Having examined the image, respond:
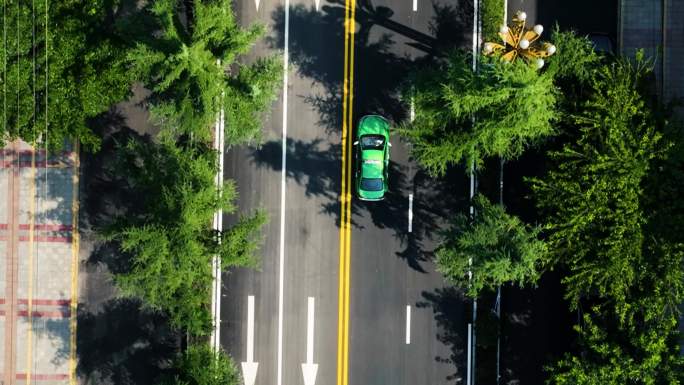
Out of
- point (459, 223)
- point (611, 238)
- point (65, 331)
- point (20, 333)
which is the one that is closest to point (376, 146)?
point (459, 223)

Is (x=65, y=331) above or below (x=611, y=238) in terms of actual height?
below

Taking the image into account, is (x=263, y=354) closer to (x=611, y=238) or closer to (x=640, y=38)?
(x=611, y=238)

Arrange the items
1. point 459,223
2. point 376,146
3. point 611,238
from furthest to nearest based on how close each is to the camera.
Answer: point 376,146
point 459,223
point 611,238

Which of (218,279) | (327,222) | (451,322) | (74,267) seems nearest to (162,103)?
(218,279)

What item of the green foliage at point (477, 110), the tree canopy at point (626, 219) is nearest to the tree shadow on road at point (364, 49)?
the green foliage at point (477, 110)

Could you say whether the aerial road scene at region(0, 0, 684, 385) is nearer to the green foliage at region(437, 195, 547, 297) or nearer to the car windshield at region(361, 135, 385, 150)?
the car windshield at region(361, 135, 385, 150)

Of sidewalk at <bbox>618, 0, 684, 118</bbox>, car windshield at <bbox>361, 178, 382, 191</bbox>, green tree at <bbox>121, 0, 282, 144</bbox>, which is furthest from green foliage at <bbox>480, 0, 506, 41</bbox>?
green tree at <bbox>121, 0, 282, 144</bbox>

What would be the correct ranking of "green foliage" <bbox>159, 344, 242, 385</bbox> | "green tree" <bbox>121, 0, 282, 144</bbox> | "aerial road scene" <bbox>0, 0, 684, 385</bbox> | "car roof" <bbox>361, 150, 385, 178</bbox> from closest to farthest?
"green tree" <bbox>121, 0, 282, 144</bbox>, "green foliage" <bbox>159, 344, 242, 385</bbox>, "car roof" <bbox>361, 150, 385, 178</bbox>, "aerial road scene" <bbox>0, 0, 684, 385</bbox>
